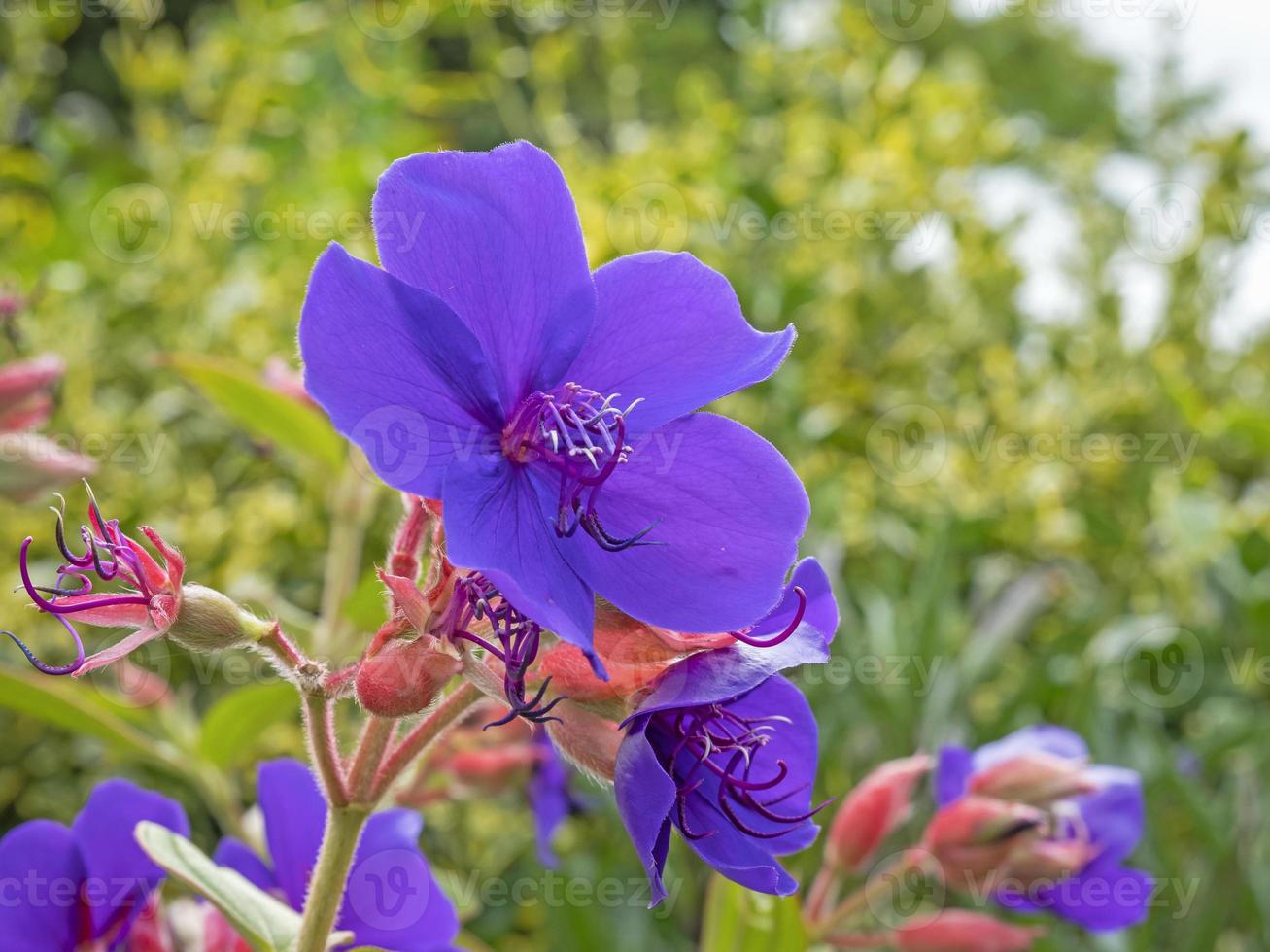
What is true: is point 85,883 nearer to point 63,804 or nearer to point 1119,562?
point 63,804

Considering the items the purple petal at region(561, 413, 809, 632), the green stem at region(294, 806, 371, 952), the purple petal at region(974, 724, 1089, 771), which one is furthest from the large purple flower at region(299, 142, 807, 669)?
the purple petal at region(974, 724, 1089, 771)

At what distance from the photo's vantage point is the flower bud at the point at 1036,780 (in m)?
0.64

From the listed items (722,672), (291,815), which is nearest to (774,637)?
(722,672)

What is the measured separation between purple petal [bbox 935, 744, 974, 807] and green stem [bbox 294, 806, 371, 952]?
1.25 ft

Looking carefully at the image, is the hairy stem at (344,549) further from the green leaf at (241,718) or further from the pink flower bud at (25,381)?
the pink flower bud at (25,381)

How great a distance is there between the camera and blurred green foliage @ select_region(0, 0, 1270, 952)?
3.67 feet

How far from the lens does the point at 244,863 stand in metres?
0.54

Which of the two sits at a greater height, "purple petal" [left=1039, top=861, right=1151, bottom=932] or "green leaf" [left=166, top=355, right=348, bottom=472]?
"green leaf" [left=166, top=355, right=348, bottom=472]

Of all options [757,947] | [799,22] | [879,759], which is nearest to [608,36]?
[799,22]

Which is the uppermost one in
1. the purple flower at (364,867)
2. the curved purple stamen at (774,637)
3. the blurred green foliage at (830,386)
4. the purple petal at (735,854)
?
the curved purple stamen at (774,637)

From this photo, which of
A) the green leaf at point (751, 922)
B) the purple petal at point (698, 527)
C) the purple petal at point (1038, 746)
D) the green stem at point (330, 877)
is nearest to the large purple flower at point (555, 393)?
the purple petal at point (698, 527)

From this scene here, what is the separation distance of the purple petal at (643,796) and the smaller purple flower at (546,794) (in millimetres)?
315

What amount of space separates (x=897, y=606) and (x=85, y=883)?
84cm

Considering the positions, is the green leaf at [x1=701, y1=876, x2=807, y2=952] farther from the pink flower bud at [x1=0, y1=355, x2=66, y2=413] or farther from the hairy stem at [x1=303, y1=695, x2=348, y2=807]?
the pink flower bud at [x1=0, y1=355, x2=66, y2=413]
